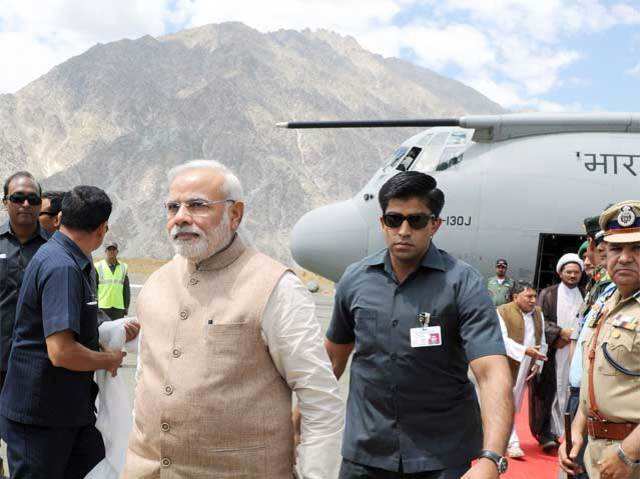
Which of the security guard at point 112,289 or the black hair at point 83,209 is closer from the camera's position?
the black hair at point 83,209

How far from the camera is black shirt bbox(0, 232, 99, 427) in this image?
308 cm

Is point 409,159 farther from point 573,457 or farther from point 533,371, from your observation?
point 573,457

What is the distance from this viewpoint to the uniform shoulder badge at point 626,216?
3.04m

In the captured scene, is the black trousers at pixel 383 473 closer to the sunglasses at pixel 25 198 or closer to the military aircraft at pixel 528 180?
the sunglasses at pixel 25 198

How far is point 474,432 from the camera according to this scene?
2.79m

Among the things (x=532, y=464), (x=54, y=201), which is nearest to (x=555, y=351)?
(x=532, y=464)

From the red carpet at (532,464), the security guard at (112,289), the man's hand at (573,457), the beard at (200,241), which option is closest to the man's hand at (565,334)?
the red carpet at (532,464)

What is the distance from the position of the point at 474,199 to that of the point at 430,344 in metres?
6.75

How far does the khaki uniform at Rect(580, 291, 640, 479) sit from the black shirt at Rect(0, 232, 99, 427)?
7.44 ft

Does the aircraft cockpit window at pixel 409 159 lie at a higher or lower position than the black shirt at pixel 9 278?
higher

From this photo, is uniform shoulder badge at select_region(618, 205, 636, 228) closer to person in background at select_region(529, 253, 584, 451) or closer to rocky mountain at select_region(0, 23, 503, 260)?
person in background at select_region(529, 253, 584, 451)

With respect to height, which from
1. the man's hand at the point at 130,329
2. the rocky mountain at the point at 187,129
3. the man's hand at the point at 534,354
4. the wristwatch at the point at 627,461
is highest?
the rocky mountain at the point at 187,129

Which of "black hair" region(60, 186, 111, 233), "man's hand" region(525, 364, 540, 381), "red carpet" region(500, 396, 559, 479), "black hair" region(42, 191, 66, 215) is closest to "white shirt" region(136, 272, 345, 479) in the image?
"black hair" region(60, 186, 111, 233)

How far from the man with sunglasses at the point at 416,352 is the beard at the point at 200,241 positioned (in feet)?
2.54
